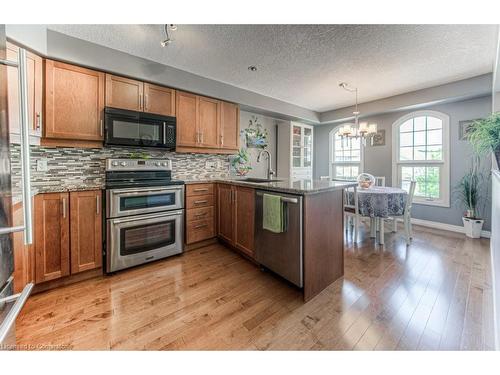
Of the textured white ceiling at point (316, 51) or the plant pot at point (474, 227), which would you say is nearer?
the textured white ceiling at point (316, 51)

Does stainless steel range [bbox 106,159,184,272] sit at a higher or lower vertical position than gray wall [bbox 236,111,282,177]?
lower

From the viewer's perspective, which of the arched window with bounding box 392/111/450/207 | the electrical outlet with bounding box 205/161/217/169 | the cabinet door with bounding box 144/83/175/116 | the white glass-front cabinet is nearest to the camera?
the cabinet door with bounding box 144/83/175/116

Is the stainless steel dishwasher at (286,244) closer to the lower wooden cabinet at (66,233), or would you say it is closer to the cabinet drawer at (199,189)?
the cabinet drawer at (199,189)

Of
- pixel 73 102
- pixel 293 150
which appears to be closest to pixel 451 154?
pixel 293 150

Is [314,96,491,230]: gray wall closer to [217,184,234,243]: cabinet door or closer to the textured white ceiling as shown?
the textured white ceiling

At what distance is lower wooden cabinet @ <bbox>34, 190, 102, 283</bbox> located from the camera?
6.14 feet

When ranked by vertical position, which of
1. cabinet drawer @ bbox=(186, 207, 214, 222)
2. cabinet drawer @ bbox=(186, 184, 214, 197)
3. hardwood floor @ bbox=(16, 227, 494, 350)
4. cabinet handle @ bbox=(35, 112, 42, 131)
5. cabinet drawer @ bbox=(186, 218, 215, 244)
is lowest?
hardwood floor @ bbox=(16, 227, 494, 350)

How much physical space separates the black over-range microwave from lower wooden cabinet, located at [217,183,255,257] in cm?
94

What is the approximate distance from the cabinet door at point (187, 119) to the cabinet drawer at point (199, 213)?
91 centimetres


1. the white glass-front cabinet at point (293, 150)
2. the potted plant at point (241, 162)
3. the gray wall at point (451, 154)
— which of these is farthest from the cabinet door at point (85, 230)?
the gray wall at point (451, 154)

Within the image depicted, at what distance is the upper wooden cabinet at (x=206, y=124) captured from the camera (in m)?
2.91

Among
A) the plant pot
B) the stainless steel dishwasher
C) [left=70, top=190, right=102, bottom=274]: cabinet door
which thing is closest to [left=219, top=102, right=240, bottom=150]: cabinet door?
the stainless steel dishwasher

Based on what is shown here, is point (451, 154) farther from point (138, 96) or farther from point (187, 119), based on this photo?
point (138, 96)

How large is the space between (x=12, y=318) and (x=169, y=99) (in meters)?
2.63
